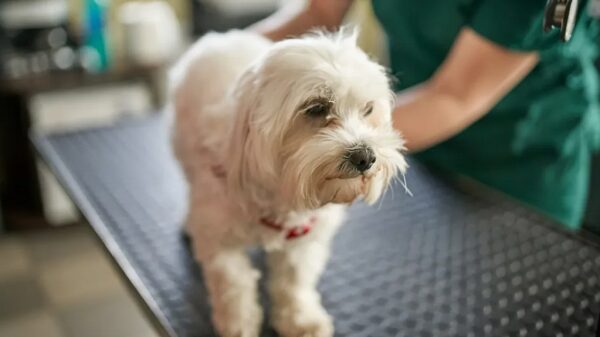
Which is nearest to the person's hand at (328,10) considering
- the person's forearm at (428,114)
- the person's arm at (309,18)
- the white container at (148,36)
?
the person's arm at (309,18)

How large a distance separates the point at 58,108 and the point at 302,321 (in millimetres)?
1886

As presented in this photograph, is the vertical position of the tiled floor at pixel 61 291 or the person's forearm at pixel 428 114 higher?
the person's forearm at pixel 428 114

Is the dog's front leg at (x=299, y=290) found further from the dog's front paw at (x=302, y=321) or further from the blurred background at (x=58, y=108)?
the blurred background at (x=58, y=108)

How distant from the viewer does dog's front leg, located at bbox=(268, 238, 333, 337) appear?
0.88 meters

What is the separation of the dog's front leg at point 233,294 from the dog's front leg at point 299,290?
0.11ft

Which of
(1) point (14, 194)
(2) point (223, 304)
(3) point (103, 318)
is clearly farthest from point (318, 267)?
Result: (1) point (14, 194)

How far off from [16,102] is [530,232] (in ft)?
6.42

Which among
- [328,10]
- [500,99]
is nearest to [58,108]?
[328,10]

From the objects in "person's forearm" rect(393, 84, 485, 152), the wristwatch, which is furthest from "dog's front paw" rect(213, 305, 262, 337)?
the wristwatch

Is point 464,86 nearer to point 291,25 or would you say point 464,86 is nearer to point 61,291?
point 291,25

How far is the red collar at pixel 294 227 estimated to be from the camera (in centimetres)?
90

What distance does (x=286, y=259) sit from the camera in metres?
0.96

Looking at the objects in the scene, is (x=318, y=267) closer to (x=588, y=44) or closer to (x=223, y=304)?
(x=223, y=304)

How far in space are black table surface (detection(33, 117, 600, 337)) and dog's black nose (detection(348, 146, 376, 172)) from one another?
24 cm
